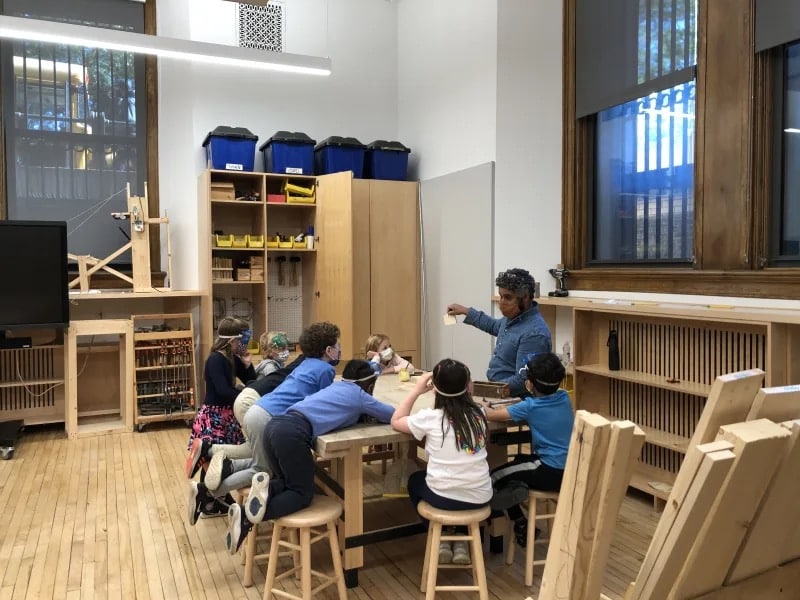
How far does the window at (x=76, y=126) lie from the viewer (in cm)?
579

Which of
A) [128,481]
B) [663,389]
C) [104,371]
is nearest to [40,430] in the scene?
[104,371]

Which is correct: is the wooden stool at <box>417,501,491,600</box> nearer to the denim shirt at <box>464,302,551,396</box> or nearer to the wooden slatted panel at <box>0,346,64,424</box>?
the denim shirt at <box>464,302,551,396</box>

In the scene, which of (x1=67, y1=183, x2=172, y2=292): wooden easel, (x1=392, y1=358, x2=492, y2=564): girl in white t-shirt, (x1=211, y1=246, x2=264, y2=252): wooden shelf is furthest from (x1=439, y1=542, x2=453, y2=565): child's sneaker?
(x1=67, y1=183, x2=172, y2=292): wooden easel

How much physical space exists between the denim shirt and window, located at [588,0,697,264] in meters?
1.44

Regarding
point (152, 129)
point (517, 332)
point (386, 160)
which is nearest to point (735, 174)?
point (517, 332)

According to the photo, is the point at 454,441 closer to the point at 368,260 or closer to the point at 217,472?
the point at 217,472

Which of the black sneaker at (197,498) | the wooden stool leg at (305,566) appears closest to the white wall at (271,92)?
the black sneaker at (197,498)

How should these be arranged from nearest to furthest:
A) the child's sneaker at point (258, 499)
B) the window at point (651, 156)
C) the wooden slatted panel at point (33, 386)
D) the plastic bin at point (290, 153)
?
1. the child's sneaker at point (258, 499)
2. the window at point (651, 156)
3. the wooden slatted panel at point (33, 386)
4. the plastic bin at point (290, 153)

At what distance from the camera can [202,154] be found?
20.0 ft

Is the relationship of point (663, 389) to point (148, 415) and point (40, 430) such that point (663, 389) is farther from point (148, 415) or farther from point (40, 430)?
point (40, 430)

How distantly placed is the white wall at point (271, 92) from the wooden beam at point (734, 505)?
5641 mm

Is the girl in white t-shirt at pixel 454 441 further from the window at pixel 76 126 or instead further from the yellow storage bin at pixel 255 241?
the window at pixel 76 126

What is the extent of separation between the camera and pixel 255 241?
19.1ft

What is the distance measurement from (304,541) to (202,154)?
450 centimetres
